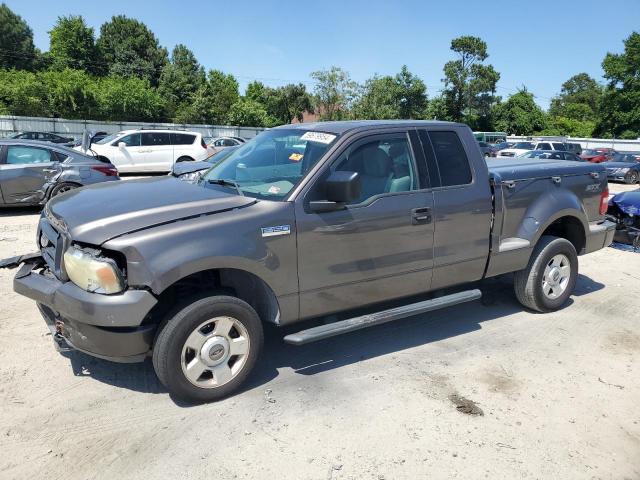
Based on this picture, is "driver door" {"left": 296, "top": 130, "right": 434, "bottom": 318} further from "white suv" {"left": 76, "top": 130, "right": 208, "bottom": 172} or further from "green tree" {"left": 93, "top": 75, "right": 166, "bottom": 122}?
"green tree" {"left": 93, "top": 75, "right": 166, "bottom": 122}

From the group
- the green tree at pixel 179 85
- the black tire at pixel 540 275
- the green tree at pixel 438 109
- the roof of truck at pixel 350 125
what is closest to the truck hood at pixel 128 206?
the roof of truck at pixel 350 125

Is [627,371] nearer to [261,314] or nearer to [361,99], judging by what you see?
[261,314]

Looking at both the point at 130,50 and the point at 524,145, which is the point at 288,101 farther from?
the point at 524,145

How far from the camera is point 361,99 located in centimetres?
5838

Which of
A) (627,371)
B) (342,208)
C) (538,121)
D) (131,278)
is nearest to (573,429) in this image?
(627,371)

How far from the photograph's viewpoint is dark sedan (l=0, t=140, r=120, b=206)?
9.62m

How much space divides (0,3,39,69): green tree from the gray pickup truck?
7076 cm

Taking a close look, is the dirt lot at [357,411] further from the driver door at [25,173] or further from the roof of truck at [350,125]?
the driver door at [25,173]

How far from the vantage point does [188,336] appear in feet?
10.9

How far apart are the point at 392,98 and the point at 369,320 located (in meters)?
60.6

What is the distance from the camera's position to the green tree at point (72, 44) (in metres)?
59.3

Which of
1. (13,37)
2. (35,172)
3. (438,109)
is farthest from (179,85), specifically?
(35,172)

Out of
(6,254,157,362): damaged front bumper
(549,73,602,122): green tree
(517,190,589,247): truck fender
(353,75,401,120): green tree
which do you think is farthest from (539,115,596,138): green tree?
(6,254,157,362): damaged front bumper

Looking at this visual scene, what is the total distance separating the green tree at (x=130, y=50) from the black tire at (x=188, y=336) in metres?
66.5
